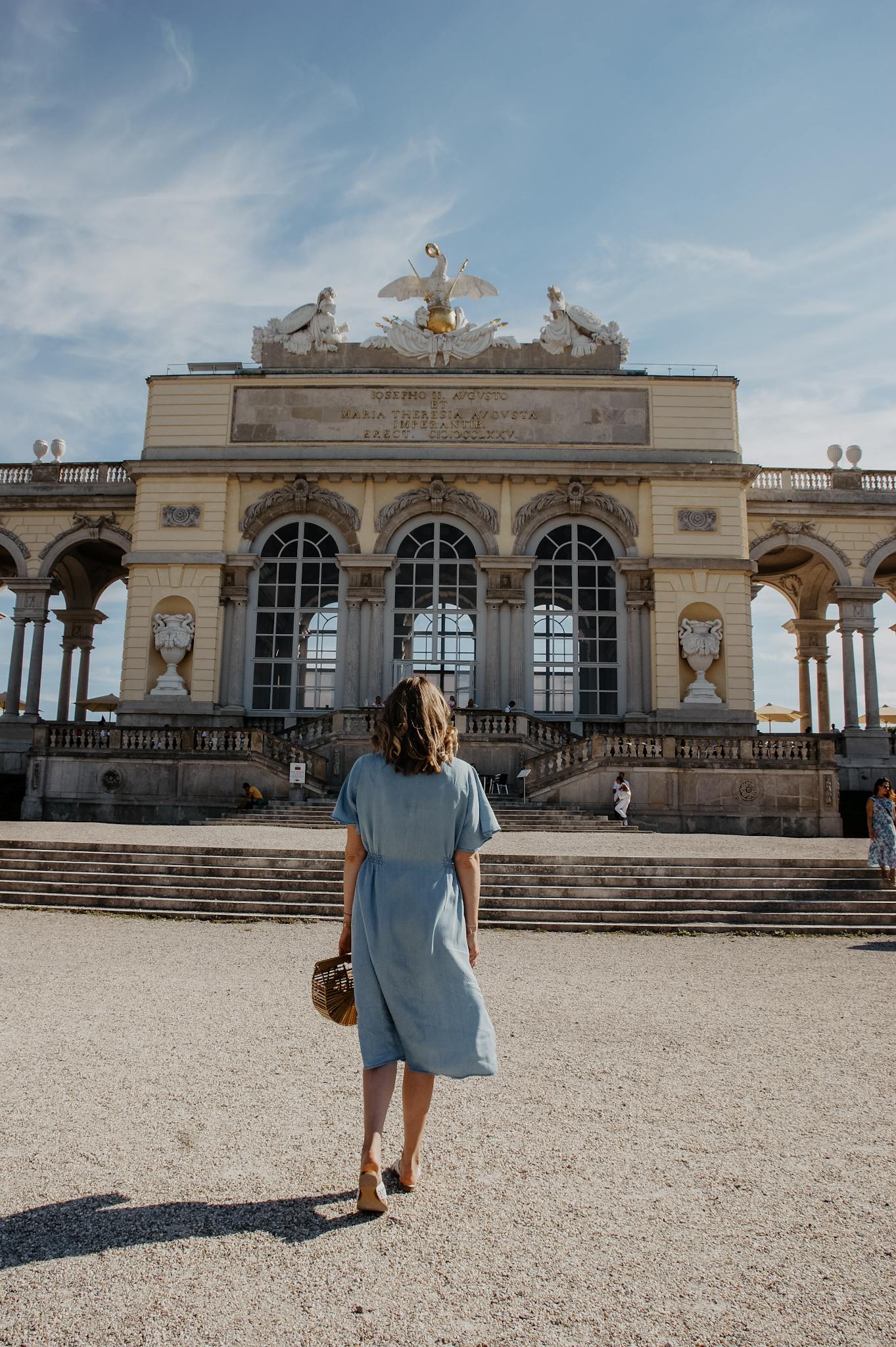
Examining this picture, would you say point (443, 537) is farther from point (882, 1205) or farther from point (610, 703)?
point (882, 1205)

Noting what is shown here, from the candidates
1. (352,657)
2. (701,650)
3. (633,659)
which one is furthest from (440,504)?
(701,650)

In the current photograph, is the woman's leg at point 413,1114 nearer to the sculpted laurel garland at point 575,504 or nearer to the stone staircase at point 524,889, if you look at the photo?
the stone staircase at point 524,889

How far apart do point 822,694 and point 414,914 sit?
32010 mm

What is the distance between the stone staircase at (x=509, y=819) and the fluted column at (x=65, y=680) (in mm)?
14803

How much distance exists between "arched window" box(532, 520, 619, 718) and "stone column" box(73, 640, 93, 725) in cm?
1613

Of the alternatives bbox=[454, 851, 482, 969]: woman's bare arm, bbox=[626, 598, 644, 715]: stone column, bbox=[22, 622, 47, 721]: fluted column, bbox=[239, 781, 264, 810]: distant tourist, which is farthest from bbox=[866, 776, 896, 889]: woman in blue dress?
bbox=[22, 622, 47, 721]: fluted column

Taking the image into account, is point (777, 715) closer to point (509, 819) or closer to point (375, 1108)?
point (509, 819)

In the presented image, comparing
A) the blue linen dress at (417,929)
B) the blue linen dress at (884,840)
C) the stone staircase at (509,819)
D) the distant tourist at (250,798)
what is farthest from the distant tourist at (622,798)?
the blue linen dress at (417,929)

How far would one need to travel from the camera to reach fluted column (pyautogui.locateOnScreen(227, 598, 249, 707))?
1028 inches

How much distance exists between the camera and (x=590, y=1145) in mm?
3918

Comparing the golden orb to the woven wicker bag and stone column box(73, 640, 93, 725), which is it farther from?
the woven wicker bag

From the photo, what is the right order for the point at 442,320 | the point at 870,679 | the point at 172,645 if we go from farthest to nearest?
the point at 442,320, the point at 870,679, the point at 172,645

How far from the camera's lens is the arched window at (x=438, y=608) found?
26.3 metres

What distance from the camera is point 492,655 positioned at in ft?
85.1
